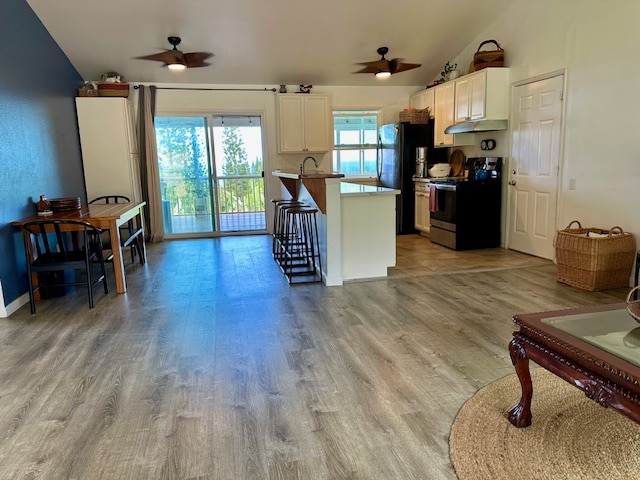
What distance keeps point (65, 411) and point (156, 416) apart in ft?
1.57

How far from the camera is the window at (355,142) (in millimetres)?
7342

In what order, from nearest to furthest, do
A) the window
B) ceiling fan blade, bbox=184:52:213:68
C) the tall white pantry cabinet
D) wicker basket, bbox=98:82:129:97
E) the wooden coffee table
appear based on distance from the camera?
1. the wooden coffee table
2. ceiling fan blade, bbox=184:52:213:68
3. the tall white pantry cabinet
4. wicker basket, bbox=98:82:129:97
5. the window

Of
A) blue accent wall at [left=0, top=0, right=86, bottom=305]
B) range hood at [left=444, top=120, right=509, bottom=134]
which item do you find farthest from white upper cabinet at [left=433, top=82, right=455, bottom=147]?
blue accent wall at [left=0, top=0, right=86, bottom=305]

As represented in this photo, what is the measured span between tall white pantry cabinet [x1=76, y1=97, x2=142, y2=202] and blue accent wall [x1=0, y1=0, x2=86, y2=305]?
19cm

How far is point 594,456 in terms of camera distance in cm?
174

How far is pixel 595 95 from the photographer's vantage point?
4.15 m

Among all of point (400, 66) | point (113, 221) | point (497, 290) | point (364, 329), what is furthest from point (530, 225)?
point (113, 221)

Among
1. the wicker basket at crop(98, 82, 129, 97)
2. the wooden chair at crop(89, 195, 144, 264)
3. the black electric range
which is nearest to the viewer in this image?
the wooden chair at crop(89, 195, 144, 264)

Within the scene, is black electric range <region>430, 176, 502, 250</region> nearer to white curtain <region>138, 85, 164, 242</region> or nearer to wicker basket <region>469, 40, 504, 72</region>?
wicker basket <region>469, 40, 504, 72</region>

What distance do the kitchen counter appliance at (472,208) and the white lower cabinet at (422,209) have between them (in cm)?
65

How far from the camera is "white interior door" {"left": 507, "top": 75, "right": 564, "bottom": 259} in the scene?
15.6ft

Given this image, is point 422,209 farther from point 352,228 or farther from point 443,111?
point 352,228

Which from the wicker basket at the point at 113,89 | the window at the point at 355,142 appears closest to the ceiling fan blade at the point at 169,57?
the wicker basket at the point at 113,89

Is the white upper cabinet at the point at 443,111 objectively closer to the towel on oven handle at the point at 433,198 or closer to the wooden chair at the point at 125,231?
the towel on oven handle at the point at 433,198
